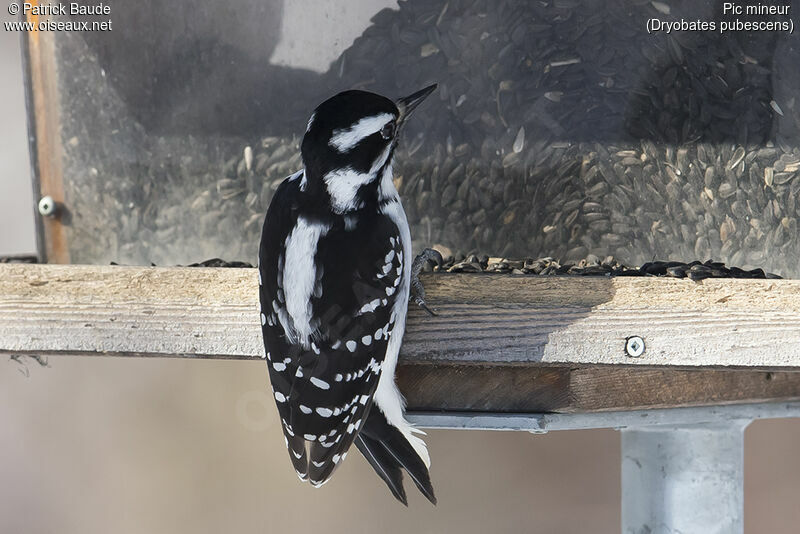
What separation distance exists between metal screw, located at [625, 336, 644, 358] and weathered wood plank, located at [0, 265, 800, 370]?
0.01m

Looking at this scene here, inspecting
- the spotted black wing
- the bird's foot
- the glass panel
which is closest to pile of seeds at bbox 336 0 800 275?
the glass panel

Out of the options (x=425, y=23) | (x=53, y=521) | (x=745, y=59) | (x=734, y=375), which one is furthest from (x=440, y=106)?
(x=53, y=521)

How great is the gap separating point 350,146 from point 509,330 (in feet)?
1.81

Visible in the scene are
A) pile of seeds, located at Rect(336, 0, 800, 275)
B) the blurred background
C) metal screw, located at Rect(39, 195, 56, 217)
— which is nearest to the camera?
pile of seeds, located at Rect(336, 0, 800, 275)

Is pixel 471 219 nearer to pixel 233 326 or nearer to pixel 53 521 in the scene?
pixel 233 326

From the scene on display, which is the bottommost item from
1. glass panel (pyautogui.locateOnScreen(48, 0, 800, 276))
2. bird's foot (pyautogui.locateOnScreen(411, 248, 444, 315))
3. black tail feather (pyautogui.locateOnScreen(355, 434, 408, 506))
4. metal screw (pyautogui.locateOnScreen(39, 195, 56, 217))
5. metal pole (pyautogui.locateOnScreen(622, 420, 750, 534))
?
black tail feather (pyautogui.locateOnScreen(355, 434, 408, 506))

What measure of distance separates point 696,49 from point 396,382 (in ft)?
3.47

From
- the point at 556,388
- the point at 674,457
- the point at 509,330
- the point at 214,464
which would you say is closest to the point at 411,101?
the point at 509,330

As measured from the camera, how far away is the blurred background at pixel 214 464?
4734mm

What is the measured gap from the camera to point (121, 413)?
16.8 ft

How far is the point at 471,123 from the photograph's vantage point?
2.81m

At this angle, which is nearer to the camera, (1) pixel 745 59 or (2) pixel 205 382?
(1) pixel 745 59

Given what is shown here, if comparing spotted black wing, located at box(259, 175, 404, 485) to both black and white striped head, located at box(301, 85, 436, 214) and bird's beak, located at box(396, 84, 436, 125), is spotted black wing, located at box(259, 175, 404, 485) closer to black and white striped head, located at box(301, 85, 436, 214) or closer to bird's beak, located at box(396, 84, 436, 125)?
black and white striped head, located at box(301, 85, 436, 214)

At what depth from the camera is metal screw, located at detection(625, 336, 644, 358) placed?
7.50ft
